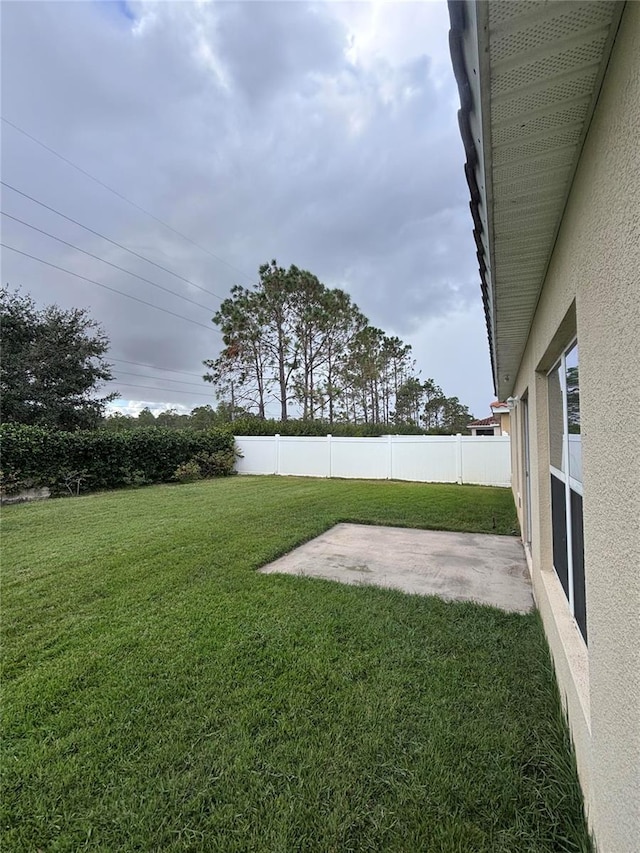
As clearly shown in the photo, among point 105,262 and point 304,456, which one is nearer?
point 304,456

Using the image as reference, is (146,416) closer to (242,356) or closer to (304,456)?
(242,356)

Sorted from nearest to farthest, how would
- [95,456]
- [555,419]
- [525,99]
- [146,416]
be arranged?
[525,99], [555,419], [95,456], [146,416]

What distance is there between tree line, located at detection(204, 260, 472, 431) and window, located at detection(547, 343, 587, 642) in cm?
2131

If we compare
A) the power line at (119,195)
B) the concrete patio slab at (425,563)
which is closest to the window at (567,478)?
the concrete patio slab at (425,563)

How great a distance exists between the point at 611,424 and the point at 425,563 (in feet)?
14.2

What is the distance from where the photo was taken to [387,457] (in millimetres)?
14492

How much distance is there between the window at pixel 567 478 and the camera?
2098 mm

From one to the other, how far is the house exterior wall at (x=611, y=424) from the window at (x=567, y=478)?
0.50m

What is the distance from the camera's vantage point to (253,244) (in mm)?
20328

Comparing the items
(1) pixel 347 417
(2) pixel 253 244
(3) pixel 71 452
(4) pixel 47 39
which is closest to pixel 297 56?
(4) pixel 47 39

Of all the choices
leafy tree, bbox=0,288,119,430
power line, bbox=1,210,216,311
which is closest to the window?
power line, bbox=1,210,216,311

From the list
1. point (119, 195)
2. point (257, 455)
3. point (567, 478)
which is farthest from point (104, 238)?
point (567, 478)

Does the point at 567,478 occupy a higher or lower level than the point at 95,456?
higher

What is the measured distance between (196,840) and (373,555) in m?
4.03
